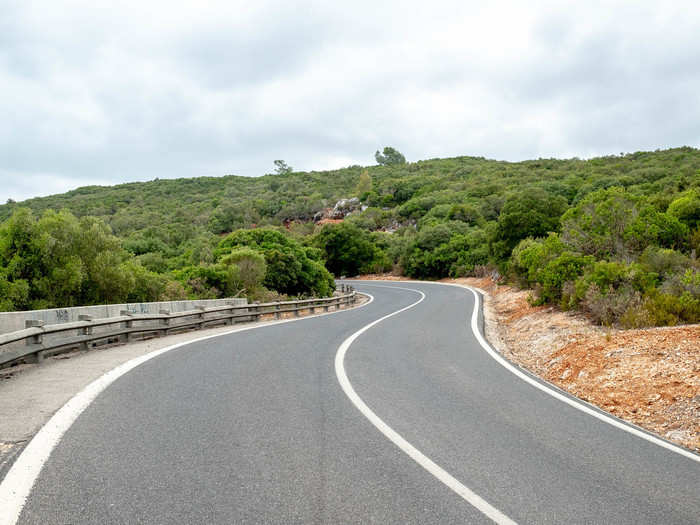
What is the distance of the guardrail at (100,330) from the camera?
812cm

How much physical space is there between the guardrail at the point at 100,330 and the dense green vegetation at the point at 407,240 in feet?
33.5

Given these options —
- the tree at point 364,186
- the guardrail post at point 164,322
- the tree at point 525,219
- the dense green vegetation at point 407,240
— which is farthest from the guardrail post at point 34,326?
the tree at point 364,186

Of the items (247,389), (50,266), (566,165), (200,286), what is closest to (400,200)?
(566,165)

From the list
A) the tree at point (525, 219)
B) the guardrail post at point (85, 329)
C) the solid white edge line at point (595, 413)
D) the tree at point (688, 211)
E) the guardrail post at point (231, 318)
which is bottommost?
the solid white edge line at point (595, 413)

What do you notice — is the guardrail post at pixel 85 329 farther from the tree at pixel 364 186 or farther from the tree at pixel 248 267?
the tree at pixel 364 186

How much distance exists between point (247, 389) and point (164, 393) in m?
1.03

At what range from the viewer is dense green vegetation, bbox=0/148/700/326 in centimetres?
1509

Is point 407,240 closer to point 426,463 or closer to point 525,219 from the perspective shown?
point 525,219

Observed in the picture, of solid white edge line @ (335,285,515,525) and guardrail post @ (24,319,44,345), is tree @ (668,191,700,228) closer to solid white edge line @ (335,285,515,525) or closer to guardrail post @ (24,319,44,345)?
solid white edge line @ (335,285,515,525)

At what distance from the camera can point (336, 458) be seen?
441 cm

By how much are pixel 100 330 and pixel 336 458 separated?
8408 millimetres

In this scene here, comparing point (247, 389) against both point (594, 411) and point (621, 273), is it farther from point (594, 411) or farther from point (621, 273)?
point (621, 273)

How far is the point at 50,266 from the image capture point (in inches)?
922

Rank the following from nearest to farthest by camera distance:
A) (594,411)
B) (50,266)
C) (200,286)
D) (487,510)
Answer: (487,510)
(594,411)
(50,266)
(200,286)
